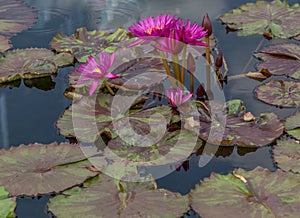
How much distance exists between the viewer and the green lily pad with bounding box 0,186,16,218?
5.06 feet

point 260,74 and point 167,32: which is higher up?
point 167,32

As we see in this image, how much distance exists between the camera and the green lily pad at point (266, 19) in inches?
107

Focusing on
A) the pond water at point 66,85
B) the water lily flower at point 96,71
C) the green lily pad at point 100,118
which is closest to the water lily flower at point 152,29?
the water lily flower at point 96,71

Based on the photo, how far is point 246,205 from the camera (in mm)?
1532

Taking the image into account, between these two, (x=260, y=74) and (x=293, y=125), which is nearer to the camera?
(x=293, y=125)

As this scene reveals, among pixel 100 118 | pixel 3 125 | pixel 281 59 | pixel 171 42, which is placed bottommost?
pixel 3 125

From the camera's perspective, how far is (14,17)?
2957 mm

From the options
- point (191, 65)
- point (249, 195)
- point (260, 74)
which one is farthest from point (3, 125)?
point (260, 74)

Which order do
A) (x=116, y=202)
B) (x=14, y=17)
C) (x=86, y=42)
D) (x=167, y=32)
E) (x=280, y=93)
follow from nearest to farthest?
(x=116, y=202)
(x=167, y=32)
(x=280, y=93)
(x=86, y=42)
(x=14, y=17)

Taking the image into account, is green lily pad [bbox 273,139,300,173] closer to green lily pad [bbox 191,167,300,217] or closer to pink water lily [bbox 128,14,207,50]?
green lily pad [bbox 191,167,300,217]

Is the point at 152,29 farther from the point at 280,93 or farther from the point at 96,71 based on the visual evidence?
the point at 280,93

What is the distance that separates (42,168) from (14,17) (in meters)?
1.50

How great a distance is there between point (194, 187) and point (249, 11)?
1.56 m

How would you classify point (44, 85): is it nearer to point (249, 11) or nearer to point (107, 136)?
point (107, 136)
